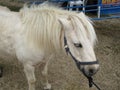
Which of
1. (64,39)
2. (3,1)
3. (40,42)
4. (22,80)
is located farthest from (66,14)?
(3,1)

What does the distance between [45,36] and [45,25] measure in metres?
0.12

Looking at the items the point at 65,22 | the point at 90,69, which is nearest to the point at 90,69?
the point at 90,69

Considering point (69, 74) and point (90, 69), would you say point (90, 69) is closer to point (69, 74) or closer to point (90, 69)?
point (90, 69)

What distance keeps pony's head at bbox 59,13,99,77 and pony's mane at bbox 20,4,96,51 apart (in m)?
0.02

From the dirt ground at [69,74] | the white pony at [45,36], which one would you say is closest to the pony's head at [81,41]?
the white pony at [45,36]

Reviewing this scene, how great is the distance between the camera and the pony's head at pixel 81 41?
2316 millimetres

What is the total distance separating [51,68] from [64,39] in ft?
5.53

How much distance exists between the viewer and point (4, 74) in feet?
12.8

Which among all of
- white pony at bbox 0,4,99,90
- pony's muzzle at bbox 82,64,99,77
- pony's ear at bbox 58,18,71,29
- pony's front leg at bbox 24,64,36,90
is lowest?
pony's front leg at bbox 24,64,36,90

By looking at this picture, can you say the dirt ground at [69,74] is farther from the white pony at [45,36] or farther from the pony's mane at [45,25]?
the pony's mane at [45,25]

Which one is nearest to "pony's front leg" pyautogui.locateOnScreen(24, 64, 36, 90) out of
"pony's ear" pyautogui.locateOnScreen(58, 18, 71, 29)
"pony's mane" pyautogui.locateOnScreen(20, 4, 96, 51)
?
"pony's mane" pyautogui.locateOnScreen(20, 4, 96, 51)

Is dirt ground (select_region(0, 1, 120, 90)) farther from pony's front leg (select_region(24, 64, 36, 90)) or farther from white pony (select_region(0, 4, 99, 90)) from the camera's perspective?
white pony (select_region(0, 4, 99, 90))

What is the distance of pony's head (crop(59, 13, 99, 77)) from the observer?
2316mm

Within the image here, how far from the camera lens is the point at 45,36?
2.72 meters
